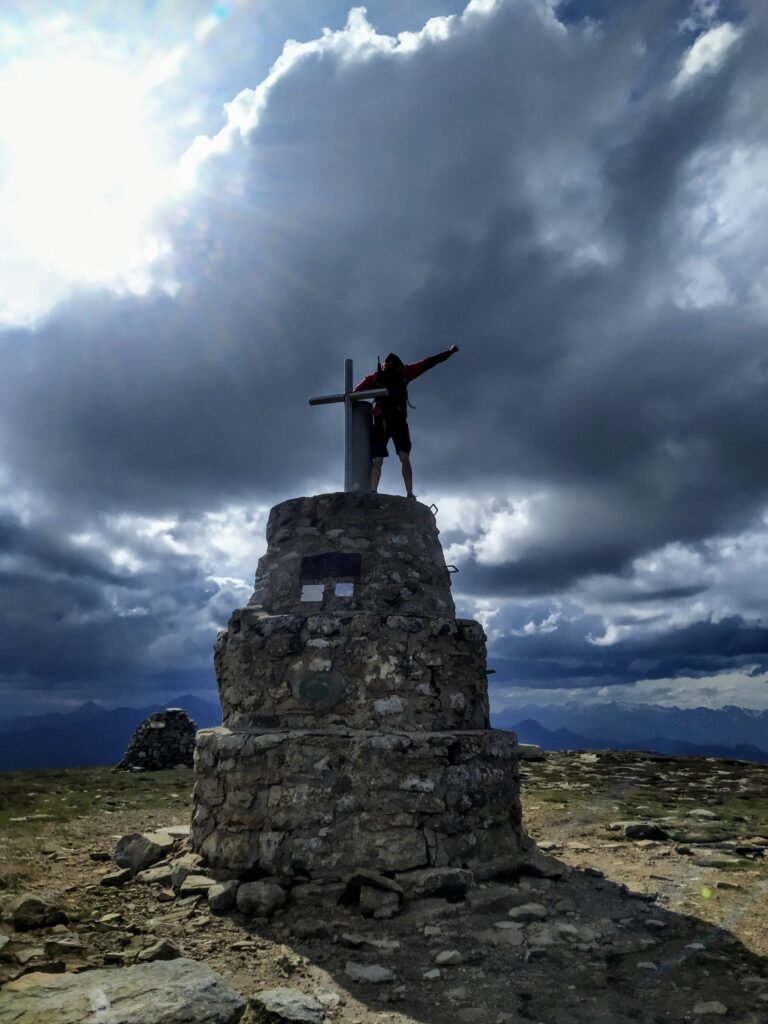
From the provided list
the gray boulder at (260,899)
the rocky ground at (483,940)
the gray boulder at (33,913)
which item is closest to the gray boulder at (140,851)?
the rocky ground at (483,940)

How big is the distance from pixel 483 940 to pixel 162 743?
2090cm

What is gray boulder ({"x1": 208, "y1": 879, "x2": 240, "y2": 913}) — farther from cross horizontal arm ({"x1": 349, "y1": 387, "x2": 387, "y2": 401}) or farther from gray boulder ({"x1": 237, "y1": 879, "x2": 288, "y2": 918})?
cross horizontal arm ({"x1": 349, "y1": 387, "x2": 387, "y2": 401})

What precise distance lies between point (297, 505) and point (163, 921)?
589cm

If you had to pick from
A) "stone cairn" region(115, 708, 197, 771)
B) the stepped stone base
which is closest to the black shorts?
the stepped stone base

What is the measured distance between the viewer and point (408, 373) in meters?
11.8

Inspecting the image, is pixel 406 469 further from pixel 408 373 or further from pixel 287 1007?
pixel 287 1007

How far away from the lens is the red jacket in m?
11.7

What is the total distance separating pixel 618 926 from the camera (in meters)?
7.17

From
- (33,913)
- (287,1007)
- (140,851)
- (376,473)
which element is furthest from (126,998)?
(376,473)

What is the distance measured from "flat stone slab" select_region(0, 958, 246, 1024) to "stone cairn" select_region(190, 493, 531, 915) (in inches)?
106

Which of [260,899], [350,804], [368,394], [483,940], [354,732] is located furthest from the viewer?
[368,394]

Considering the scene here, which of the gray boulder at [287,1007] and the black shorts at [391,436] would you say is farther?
the black shorts at [391,436]

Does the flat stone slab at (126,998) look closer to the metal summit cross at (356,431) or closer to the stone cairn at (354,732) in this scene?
the stone cairn at (354,732)

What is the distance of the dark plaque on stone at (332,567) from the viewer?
10031mm
